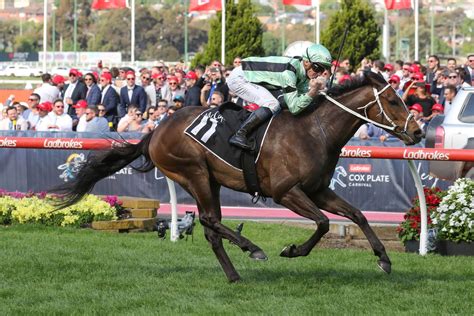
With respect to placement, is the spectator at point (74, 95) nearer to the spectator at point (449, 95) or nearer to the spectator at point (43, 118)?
the spectator at point (43, 118)

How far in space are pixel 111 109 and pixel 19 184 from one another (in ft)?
8.18

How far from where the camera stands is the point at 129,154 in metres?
9.23

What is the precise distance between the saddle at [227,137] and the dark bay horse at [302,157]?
5cm

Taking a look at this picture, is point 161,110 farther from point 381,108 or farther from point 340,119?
point 381,108

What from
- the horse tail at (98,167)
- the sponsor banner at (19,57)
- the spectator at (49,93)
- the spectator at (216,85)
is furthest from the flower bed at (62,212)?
the sponsor banner at (19,57)

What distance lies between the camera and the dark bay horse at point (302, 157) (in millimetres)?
8164

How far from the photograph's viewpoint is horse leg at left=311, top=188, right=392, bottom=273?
8.14 metres

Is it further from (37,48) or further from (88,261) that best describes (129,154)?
(37,48)

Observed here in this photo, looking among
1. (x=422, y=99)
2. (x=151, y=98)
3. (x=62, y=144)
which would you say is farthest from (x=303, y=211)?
(x=151, y=98)

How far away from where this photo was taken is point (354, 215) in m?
8.23

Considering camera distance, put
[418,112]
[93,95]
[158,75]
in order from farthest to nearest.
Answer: [158,75] < [93,95] < [418,112]

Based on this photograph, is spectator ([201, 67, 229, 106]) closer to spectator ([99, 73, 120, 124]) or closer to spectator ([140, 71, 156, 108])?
spectator ([140, 71, 156, 108])

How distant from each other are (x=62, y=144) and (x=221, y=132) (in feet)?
10.1

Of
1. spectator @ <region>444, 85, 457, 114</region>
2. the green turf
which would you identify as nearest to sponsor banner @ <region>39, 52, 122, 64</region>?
spectator @ <region>444, 85, 457, 114</region>
